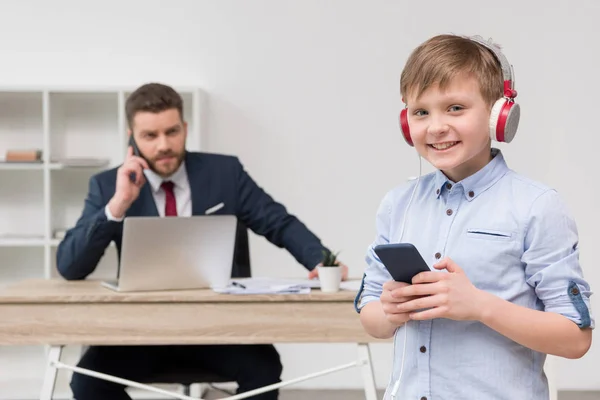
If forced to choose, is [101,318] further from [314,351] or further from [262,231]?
[314,351]

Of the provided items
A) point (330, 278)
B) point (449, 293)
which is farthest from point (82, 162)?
point (449, 293)

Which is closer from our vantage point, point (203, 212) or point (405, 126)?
point (405, 126)

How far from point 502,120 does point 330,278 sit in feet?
4.65

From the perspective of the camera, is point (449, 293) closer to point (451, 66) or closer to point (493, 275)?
point (493, 275)

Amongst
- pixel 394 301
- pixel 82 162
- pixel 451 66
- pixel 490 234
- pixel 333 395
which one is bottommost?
pixel 333 395

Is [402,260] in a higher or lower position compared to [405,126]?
lower

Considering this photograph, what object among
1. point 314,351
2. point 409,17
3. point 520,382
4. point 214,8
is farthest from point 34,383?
point 520,382

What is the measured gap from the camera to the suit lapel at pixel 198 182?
10.8 feet

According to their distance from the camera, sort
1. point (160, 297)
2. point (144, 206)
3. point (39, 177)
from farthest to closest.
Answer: point (39, 177) < point (144, 206) < point (160, 297)

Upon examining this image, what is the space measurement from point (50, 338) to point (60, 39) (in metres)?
2.79

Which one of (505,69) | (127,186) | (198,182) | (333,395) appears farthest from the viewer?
(333,395)

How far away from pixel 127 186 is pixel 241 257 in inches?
21.4

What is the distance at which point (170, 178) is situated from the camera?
10.8 ft

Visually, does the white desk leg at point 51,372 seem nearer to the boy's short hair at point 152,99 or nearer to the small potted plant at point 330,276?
the small potted plant at point 330,276
